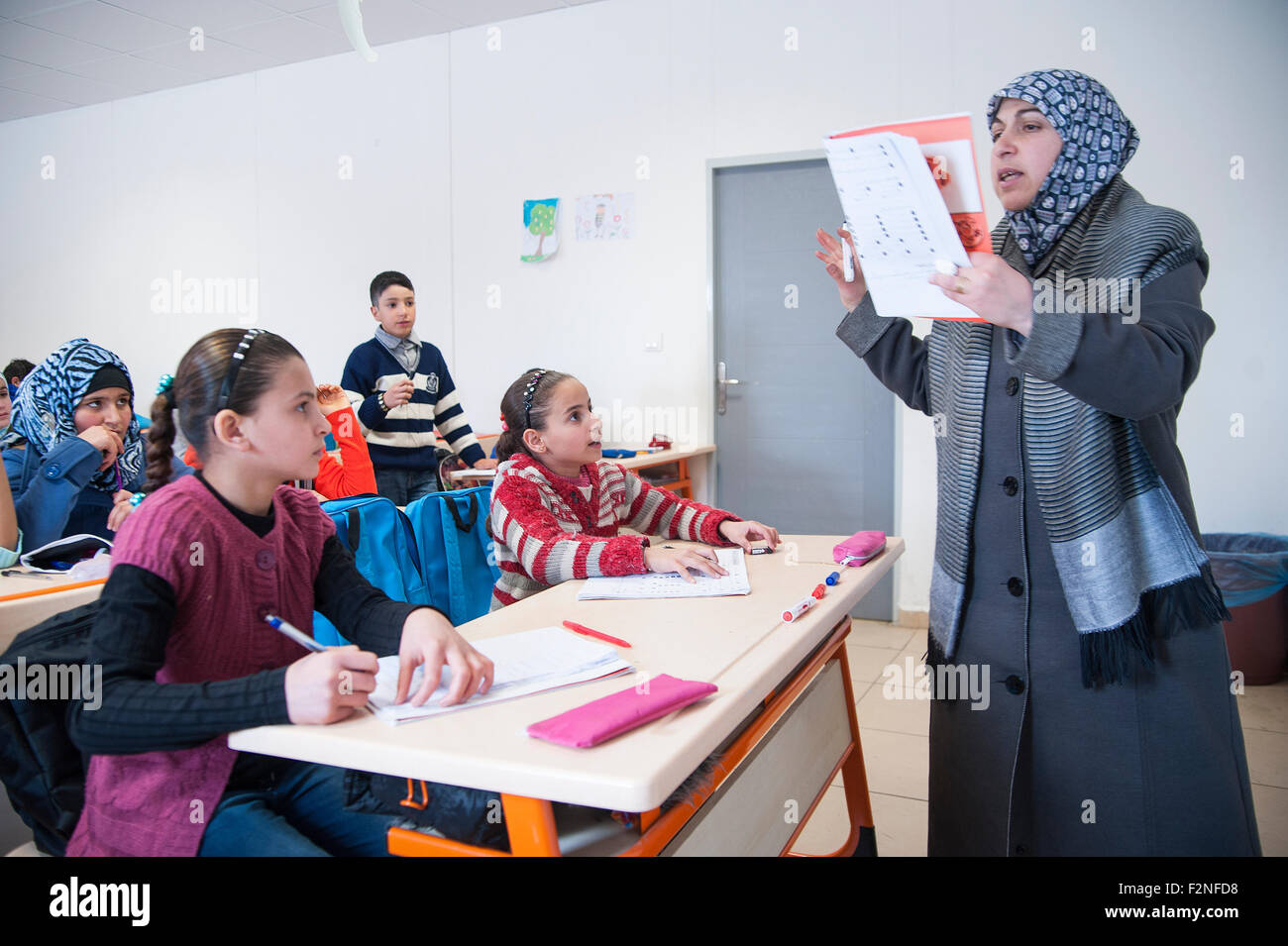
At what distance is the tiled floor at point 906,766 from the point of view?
2.19 meters

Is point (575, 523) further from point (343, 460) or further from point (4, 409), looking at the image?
point (4, 409)

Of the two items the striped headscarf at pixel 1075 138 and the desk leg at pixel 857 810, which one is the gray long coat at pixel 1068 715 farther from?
the desk leg at pixel 857 810

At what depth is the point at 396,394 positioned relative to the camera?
3531 millimetres

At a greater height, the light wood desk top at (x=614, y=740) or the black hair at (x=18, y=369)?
the black hair at (x=18, y=369)

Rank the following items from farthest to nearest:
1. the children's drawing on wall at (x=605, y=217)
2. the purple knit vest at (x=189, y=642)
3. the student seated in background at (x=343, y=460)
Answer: the children's drawing on wall at (x=605, y=217) < the student seated in background at (x=343, y=460) < the purple knit vest at (x=189, y=642)

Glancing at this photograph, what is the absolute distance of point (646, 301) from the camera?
4508 millimetres

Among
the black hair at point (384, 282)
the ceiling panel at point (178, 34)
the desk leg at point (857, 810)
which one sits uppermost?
the ceiling panel at point (178, 34)

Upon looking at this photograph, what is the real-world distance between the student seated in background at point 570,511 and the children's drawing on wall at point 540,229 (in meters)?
2.83

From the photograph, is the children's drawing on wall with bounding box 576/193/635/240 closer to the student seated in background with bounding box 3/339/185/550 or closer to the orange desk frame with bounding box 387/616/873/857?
the student seated in background with bounding box 3/339/185/550

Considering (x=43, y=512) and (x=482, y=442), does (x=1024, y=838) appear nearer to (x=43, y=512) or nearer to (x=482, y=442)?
(x=43, y=512)

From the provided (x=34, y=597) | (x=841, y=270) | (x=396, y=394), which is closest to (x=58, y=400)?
(x=34, y=597)

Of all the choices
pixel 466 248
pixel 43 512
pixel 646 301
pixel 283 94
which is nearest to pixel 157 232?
pixel 283 94

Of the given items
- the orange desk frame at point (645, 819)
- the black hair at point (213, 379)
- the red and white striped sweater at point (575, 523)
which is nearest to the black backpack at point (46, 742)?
the black hair at point (213, 379)
